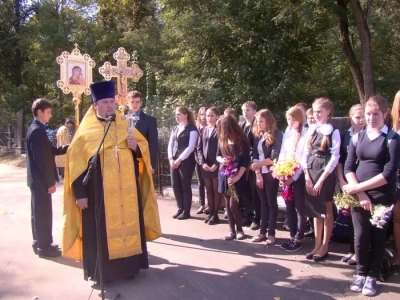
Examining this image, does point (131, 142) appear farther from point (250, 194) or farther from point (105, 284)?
point (250, 194)

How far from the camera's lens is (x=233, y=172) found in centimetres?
612

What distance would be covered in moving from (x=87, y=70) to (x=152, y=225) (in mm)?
4747

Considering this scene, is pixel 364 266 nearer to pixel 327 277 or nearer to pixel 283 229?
pixel 327 277

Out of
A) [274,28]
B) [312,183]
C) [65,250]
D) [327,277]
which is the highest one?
[274,28]

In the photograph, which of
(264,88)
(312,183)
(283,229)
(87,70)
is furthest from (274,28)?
(312,183)

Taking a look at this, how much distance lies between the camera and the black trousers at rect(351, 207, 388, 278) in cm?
438

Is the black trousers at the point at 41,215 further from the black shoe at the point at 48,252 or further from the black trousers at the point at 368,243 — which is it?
the black trousers at the point at 368,243

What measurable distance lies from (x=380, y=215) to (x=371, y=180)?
0.35 meters

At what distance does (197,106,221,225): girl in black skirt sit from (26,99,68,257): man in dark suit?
2.54 m

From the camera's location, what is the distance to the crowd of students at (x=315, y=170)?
428 cm

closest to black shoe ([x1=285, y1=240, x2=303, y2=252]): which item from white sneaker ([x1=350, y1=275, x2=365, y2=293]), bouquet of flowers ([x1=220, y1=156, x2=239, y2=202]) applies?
bouquet of flowers ([x1=220, y1=156, x2=239, y2=202])

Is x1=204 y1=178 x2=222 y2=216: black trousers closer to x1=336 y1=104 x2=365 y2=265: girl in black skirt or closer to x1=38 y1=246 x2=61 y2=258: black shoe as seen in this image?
x1=336 y1=104 x2=365 y2=265: girl in black skirt

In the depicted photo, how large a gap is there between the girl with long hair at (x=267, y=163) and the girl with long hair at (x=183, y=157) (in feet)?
5.85

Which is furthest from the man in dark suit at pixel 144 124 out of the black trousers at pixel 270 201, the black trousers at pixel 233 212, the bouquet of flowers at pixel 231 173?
the black trousers at pixel 270 201
